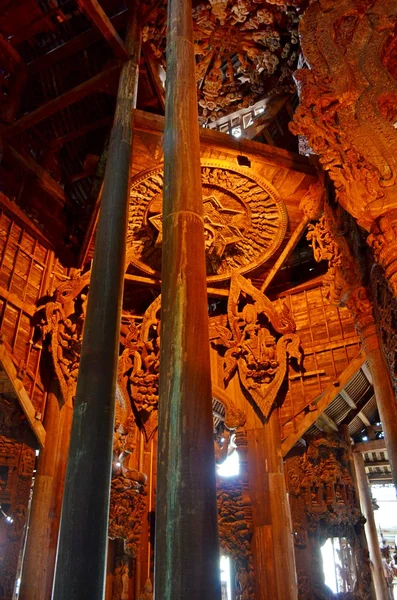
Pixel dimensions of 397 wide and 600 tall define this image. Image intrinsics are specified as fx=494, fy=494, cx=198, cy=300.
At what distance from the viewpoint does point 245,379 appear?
8203mm

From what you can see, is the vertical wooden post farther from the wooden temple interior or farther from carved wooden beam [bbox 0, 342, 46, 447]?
carved wooden beam [bbox 0, 342, 46, 447]

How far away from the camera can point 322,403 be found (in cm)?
782

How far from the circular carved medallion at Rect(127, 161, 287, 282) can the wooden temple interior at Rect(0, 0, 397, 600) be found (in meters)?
0.04

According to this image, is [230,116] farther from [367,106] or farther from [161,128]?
[367,106]

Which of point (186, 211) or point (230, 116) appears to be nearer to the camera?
point (186, 211)

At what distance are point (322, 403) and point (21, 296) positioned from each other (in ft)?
16.4

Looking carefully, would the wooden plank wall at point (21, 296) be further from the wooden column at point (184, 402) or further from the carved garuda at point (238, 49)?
the carved garuda at point (238, 49)

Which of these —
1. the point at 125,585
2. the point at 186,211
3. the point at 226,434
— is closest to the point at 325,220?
the point at 186,211

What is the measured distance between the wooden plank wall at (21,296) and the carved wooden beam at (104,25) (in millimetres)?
3142

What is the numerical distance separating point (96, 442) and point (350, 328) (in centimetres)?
524

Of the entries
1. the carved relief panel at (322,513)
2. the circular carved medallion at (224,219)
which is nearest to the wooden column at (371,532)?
the carved relief panel at (322,513)

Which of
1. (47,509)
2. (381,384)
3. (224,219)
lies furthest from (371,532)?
(224,219)

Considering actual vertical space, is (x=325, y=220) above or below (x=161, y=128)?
Answer: below

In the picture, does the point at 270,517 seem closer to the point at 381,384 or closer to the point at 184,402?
the point at 381,384
